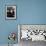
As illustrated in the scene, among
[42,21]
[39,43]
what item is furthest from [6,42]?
[42,21]

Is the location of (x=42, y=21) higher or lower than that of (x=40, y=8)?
lower

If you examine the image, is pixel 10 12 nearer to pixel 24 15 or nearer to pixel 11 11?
Answer: pixel 11 11

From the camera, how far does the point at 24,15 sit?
4531 millimetres

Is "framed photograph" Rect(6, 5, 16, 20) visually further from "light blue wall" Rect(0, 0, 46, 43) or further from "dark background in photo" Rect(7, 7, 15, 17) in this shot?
"light blue wall" Rect(0, 0, 46, 43)

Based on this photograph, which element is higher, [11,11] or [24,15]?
[11,11]

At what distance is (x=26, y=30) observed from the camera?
4.39 meters

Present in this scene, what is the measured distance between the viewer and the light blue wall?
4.52m

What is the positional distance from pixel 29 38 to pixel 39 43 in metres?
0.35

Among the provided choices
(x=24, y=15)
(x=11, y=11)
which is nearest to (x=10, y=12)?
(x=11, y=11)

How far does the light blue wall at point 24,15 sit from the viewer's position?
452 cm

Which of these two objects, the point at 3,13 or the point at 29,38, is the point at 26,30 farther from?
the point at 3,13

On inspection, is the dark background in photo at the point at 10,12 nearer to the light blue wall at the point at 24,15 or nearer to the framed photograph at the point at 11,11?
the framed photograph at the point at 11,11

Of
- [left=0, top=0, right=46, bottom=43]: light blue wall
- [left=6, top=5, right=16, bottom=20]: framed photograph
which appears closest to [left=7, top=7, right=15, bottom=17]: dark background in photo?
[left=6, top=5, right=16, bottom=20]: framed photograph

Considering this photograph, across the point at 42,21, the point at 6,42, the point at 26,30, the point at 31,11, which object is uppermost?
the point at 31,11
